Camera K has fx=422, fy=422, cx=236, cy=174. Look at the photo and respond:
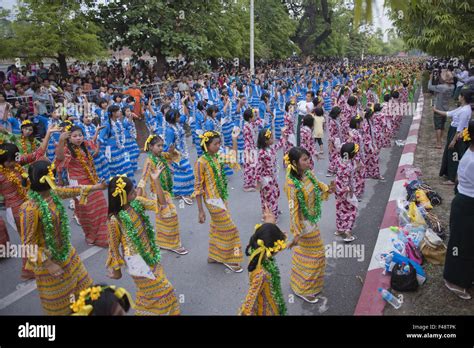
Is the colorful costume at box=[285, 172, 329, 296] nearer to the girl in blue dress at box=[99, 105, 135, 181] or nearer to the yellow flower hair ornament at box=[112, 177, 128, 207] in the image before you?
the yellow flower hair ornament at box=[112, 177, 128, 207]

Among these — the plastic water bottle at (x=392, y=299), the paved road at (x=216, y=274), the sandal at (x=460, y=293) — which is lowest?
the paved road at (x=216, y=274)

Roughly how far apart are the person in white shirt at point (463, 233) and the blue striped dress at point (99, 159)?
5954 mm

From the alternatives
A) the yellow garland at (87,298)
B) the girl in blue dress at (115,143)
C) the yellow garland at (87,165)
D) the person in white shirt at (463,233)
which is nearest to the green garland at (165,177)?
the yellow garland at (87,165)

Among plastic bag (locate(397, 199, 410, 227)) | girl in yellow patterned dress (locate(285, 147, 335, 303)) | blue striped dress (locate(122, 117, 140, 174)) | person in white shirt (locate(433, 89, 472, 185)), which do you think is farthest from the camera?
blue striped dress (locate(122, 117, 140, 174))

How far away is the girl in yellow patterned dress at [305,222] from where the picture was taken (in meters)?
4.43

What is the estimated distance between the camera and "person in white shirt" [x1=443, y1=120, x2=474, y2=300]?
411cm

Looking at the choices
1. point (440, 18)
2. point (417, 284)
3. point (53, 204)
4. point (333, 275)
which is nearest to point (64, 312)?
point (53, 204)

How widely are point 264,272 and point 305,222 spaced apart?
124 cm

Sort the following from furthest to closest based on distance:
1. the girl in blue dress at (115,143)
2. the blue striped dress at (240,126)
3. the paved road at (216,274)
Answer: the blue striped dress at (240,126), the girl in blue dress at (115,143), the paved road at (216,274)

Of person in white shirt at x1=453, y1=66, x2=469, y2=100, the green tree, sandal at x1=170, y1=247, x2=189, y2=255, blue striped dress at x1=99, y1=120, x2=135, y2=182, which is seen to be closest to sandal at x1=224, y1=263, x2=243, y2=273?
sandal at x1=170, y1=247, x2=189, y2=255

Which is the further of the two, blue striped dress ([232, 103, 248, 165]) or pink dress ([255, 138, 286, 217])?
blue striped dress ([232, 103, 248, 165])

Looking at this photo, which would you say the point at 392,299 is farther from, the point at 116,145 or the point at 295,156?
the point at 116,145

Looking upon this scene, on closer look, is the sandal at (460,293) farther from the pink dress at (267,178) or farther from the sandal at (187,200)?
the sandal at (187,200)

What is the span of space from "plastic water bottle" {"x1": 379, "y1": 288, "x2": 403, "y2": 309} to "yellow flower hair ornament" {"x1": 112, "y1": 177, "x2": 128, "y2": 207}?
9.24ft
